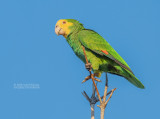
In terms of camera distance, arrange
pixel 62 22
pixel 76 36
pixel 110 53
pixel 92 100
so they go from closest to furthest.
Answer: pixel 92 100 → pixel 110 53 → pixel 76 36 → pixel 62 22

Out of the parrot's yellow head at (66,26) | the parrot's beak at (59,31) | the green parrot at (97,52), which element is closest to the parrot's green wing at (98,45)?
the green parrot at (97,52)

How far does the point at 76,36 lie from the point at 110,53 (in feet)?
2.83

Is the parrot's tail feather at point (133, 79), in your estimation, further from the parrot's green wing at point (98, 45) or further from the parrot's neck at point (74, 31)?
the parrot's neck at point (74, 31)

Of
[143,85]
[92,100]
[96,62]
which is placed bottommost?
[92,100]

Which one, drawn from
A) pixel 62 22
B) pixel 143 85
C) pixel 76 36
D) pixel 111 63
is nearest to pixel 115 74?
pixel 111 63

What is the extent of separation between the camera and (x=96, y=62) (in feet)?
16.1

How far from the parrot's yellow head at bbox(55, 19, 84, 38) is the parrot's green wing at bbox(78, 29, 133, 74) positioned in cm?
25

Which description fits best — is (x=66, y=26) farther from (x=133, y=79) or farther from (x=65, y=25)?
(x=133, y=79)

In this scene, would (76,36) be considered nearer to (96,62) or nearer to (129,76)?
(96,62)

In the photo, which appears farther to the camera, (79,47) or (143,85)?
(79,47)

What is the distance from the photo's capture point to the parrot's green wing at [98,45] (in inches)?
191

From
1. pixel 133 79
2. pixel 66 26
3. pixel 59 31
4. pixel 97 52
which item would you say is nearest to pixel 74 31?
pixel 66 26

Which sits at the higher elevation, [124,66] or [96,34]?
[96,34]

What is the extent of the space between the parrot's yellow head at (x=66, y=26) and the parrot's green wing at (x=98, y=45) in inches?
9.6
